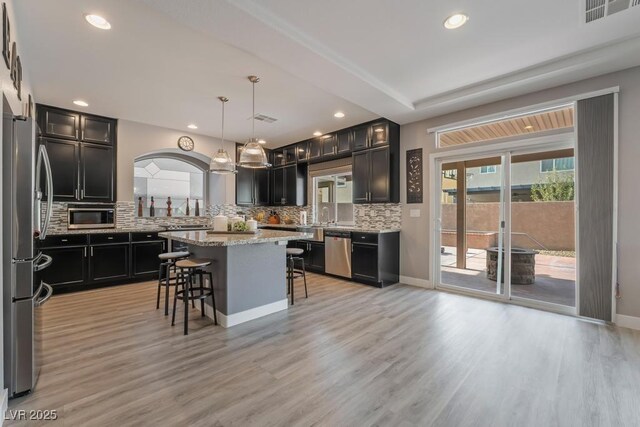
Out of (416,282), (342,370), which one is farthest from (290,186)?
(342,370)

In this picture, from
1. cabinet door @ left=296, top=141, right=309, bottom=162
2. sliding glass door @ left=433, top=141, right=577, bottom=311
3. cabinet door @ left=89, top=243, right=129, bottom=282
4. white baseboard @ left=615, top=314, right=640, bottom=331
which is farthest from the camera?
cabinet door @ left=296, top=141, right=309, bottom=162

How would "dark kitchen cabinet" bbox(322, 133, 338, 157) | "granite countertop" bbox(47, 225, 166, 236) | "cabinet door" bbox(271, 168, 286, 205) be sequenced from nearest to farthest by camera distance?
"granite countertop" bbox(47, 225, 166, 236) < "dark kitchen cabinet" bbox(322, 133, 338, 157) < "cabinet door" bbox(271, 168, 286, 205)

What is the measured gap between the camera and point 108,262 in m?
4.62

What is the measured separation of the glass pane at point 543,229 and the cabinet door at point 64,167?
6.48 m

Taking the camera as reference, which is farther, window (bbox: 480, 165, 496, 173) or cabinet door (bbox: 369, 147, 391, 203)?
cabinet door (bbox: 369, 147, 391, 203)

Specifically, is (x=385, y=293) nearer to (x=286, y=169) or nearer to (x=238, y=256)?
(x=238, y=256)

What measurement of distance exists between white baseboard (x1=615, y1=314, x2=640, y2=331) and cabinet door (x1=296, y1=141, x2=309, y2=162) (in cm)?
517

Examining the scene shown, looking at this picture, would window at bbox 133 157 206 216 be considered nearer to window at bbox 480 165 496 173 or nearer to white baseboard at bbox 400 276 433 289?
white baseboard at bbox 400 276 433 289

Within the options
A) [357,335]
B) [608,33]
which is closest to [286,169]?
[357,335]

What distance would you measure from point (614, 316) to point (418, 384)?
2.66 meters

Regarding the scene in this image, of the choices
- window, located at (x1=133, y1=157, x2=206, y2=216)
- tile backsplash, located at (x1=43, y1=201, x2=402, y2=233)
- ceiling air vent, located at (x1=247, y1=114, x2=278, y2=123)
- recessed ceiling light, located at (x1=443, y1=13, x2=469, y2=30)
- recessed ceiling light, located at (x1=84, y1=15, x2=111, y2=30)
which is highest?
recessed ceiling light, located at (x1=443, y1=13, x2=469, y2=30)

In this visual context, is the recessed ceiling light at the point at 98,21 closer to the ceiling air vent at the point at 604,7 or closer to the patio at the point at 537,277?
the ceiling air vent at the point at 604,7

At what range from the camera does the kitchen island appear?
9.98 feet

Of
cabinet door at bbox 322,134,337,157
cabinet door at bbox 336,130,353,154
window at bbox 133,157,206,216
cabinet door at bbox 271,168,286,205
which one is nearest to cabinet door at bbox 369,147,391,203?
cabinet door at bbox 336,130,353,154
